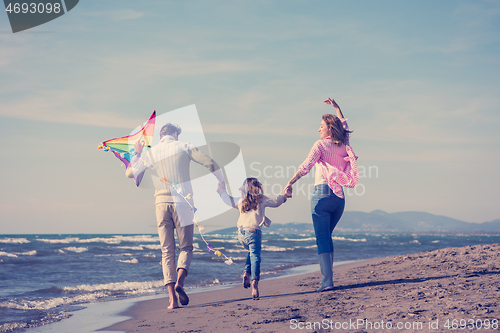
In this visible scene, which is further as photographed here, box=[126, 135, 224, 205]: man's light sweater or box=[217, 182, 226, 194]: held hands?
box=[217, 182, 226, 194]: held hands

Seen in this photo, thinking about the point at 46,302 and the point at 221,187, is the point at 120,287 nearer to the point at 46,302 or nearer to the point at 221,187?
the point at 46,302

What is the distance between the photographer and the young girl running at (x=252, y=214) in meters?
4.67

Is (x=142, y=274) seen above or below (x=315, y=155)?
below

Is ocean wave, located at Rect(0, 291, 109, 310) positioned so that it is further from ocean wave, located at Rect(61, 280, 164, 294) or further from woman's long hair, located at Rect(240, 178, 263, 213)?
woman's long hair, located at Rect(240, 178, 263, 213)

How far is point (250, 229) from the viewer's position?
186 inches

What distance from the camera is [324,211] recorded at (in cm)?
448

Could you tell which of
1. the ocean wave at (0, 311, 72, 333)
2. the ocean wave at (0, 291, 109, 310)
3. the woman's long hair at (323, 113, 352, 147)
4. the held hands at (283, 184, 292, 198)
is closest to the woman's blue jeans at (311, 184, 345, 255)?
the held hands at (283, 184, 292, 198)

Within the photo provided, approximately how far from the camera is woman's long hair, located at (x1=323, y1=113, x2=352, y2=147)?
14.9 ft

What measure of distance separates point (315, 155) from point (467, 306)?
7.02 ft

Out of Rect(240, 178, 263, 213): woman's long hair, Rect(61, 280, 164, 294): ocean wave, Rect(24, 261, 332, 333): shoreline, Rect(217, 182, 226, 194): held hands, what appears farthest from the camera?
Rect(61, 280, 164, 294): ocean wave

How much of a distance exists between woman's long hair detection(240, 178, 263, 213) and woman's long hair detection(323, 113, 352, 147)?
1.13 metres

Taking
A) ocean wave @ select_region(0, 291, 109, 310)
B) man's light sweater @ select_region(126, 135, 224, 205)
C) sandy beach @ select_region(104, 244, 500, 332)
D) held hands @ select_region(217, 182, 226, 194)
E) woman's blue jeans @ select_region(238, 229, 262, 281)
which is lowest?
ocean wave @ select_region(0, 291, 109, 310)

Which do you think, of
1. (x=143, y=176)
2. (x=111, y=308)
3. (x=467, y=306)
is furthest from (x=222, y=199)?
(x=467, y=306)

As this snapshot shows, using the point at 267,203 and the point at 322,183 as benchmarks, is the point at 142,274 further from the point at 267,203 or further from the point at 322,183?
the point at 322,183
